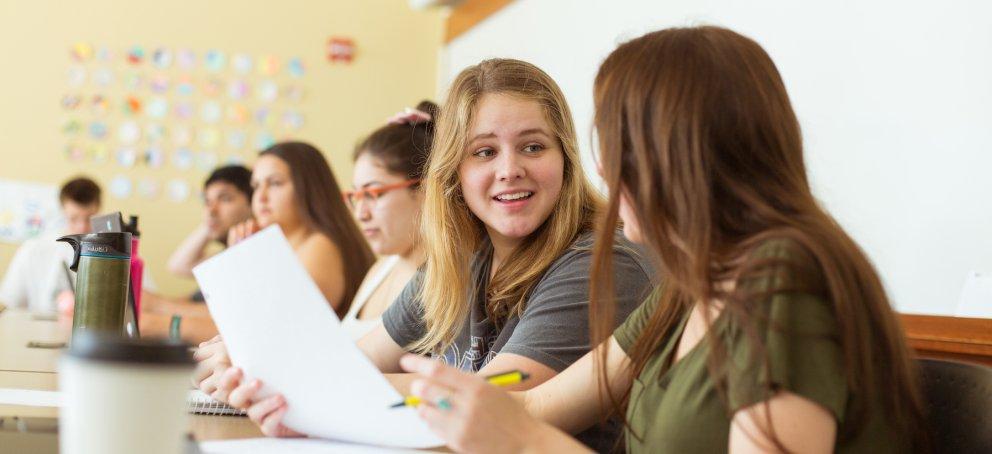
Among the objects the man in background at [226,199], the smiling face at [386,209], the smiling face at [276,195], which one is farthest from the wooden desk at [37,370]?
the man in background at [226,199]

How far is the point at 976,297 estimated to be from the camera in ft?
6.58

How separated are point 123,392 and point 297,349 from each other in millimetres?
481

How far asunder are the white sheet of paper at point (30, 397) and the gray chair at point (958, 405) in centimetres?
105

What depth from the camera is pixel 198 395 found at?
1.48 metres

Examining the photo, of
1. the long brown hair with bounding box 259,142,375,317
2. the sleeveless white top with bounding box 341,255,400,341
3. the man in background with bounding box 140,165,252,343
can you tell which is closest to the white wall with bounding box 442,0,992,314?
the sleeveless white top with bounding box 341,255,400,341

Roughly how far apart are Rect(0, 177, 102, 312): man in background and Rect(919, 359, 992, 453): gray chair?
13.4 feet

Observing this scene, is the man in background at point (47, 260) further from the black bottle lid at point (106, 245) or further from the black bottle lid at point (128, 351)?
the black bottle lid at point (128, 351)

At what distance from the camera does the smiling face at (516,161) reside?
1656 millimetres

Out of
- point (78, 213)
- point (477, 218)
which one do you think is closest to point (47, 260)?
point (78, 213)

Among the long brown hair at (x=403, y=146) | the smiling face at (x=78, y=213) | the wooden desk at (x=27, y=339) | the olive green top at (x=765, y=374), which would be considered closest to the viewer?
the olive green top at (x=765, y=374)

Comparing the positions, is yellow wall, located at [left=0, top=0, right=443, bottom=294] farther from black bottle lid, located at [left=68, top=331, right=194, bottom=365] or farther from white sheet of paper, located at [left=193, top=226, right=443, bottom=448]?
black bottle lid, located at [left=68, top=331, right=194, bottom=365]

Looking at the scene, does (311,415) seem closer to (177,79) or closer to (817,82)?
(817,82)

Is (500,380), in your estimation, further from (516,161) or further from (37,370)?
(37,370)

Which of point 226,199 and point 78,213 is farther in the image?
point 78,213
